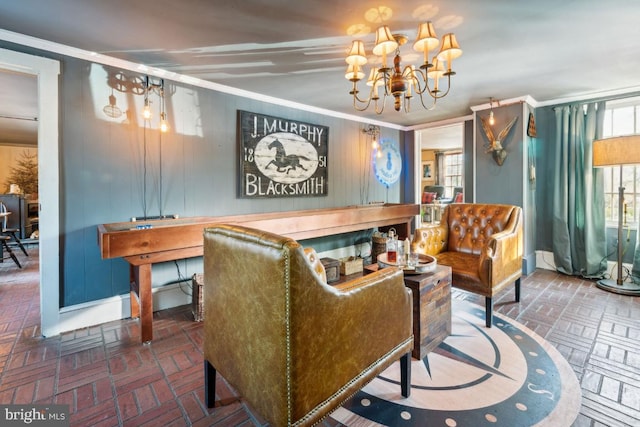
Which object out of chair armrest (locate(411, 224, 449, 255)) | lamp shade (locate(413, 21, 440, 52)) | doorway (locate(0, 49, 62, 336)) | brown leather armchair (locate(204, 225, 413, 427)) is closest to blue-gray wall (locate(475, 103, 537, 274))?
chair armrest (locate(411, 224, 449, 255))

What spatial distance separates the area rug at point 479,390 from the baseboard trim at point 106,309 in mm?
2104

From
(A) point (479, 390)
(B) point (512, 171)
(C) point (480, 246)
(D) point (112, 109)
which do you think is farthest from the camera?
(B) point (512, 171)

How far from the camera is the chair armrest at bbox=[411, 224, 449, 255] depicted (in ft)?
9.75

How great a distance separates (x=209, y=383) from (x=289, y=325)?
0.88m

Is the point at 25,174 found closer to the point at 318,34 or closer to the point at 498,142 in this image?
the point at 318,34

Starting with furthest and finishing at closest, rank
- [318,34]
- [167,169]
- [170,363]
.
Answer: [167,169] → [318,34] → [170,363]

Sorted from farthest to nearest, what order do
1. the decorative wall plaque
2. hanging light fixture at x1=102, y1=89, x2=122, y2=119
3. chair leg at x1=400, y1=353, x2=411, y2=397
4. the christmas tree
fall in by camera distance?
1. the christmas tree
2. the decorative wall plaque
3. hanging light fixture at x1=102, y1=89, x2=122, y2=119
4. chair leg at x1=400, y1=353, x2=411, y2=397

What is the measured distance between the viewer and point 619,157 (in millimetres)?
3078

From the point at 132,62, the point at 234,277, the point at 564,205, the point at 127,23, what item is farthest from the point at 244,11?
the point at 564,205

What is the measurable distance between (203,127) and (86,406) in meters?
2.45

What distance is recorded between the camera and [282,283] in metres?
1.03

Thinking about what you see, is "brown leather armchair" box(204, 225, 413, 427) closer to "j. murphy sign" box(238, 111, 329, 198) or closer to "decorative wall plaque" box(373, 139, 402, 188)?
"j. murphy sign" box(238, 111, 329, 198)

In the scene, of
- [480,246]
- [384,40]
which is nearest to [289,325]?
[384,40]

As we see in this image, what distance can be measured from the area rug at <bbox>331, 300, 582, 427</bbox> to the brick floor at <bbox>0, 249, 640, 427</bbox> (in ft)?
0.33
